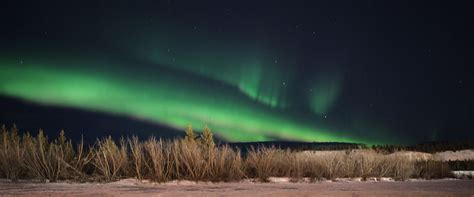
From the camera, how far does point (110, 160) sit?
12.0m

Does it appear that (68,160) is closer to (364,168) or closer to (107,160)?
(107,160)

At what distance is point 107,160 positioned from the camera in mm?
12125

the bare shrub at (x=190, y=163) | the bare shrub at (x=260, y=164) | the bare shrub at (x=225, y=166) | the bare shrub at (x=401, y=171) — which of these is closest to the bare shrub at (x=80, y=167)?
the bare shrub at (x=190, y=163)

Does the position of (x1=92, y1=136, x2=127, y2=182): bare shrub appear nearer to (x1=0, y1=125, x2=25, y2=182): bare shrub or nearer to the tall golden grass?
the tall golden grass

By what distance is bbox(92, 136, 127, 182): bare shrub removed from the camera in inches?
443

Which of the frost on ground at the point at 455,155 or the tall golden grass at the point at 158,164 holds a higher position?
the frost on ground at the point at 455,155

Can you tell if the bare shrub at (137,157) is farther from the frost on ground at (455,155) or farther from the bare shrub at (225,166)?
the frost on ground at (455,155)

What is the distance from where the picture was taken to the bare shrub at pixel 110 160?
11250 millimetres

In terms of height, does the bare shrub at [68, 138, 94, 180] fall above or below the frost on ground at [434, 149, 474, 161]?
below

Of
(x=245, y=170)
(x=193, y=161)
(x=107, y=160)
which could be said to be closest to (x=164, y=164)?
(x=193, y=161)

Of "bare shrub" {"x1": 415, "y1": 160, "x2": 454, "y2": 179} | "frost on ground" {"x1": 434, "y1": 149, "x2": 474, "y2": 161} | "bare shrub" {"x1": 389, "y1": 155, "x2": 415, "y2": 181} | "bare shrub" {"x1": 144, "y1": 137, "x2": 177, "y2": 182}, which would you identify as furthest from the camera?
"frost on ground" {"x1": 434, "y1": 149, "x2": 474, "y2": 161}

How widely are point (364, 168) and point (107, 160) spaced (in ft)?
25.5

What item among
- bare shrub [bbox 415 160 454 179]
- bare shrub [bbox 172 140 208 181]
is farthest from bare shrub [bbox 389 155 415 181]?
bare shrub [bbox 172 140 208 181]

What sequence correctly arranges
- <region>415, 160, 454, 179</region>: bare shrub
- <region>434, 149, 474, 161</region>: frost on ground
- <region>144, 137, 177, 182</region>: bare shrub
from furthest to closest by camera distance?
1. <region>434, 149, 474, 161</region>: frost on ground
2. <region>415, 160, 454, 179</region>: bare shrub
3. <region>144, 137, 177, 182</region>: bare shrub
